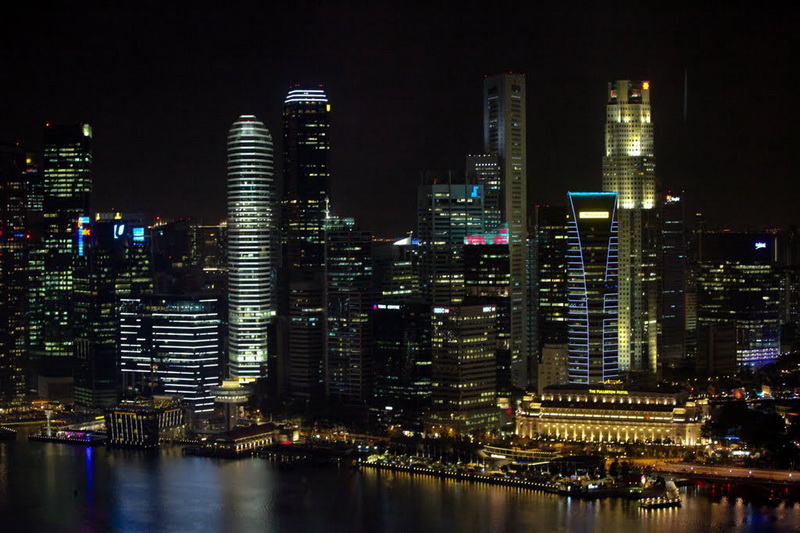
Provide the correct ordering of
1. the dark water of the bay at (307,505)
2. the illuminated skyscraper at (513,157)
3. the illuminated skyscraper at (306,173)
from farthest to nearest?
the illuminated skyscraper at (306,173) < the illuminated skyscraper at (513,157) < the dark water of the bay at (307,505)

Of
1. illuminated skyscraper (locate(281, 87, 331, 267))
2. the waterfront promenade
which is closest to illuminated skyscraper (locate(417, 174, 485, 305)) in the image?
illuminated skyscraper (locate(281, 87, 331, 267))

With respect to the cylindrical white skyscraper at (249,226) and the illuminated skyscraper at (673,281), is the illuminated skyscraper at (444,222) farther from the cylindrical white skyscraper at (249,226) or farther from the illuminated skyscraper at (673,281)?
the illuminated skyscraper at (673,281)

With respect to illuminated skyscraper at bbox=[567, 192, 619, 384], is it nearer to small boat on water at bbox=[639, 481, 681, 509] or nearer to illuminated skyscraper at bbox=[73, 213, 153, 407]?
small boat on water at bbox=[639, 481, 681, 509]

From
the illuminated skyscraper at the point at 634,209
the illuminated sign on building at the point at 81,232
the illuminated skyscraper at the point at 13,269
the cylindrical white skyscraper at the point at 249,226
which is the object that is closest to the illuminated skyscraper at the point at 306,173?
the cylindrical white skyscraper at the point at 249,226

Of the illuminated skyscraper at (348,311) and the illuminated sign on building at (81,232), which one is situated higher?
the illuminated sign on building at (81,232)

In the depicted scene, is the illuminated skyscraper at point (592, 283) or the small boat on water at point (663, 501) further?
the illuminated skyscraper at point (592, 283)

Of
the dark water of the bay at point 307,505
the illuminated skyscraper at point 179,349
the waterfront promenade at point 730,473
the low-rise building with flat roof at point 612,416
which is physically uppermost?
the illuminated skyscraper at point 179,349
